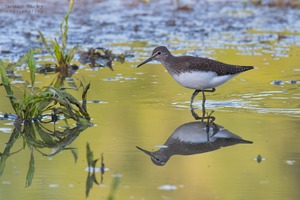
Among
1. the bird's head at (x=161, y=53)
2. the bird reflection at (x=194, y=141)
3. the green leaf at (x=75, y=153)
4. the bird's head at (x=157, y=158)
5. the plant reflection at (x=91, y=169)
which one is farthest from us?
the bird's head at (x=161, y=53)

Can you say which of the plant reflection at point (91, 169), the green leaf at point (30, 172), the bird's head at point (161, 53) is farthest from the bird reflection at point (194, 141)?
the bird's head at point (161, 53)

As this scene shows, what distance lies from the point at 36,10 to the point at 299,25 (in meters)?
5.88

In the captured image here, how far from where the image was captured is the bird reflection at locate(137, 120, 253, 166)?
6.36 metres

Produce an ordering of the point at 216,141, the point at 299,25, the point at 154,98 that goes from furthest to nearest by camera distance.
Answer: the point at 299,25 → the point at 154,98 → the point at 216,141

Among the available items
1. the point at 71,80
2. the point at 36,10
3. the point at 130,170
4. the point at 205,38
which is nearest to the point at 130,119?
the point at 130,170

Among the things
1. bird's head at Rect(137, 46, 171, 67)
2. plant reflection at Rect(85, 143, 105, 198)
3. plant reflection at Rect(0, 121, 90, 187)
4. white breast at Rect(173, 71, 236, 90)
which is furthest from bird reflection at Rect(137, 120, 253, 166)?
bird's head at Rect(137, 46, 171, 67)

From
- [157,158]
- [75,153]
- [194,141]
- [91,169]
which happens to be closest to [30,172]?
[91,169]

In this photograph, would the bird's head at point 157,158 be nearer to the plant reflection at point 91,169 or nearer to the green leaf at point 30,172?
the plant reflection at point 91,169

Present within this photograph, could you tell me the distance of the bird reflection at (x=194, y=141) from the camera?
20.9ft

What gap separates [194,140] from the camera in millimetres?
6809

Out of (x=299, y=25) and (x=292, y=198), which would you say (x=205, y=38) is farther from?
(x=292, y=198)

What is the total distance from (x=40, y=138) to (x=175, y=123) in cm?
140

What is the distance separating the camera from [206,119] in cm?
777

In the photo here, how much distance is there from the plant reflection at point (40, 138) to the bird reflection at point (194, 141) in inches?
28.9
